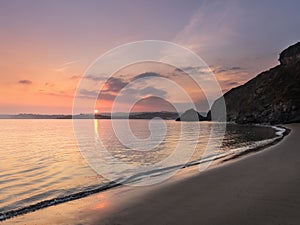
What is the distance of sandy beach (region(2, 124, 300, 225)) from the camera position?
22.1 feet

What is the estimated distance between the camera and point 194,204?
8062mm

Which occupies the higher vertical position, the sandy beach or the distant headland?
the distant headland

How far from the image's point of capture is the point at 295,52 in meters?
130

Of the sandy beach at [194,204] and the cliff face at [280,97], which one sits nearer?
the sandy beach at [194,204]

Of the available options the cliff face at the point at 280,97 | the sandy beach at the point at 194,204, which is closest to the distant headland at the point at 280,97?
the cliff face at the point at 280,97

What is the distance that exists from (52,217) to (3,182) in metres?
7.00

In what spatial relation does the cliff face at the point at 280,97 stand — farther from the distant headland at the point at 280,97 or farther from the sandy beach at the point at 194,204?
the sandy beach at the point at 194,204

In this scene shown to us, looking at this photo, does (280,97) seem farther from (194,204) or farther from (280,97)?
(194,204)

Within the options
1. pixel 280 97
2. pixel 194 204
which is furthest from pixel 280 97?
pixel 194 204

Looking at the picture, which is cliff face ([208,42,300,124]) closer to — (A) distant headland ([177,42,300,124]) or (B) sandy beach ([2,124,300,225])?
(A) distant headland ([177,42,300,124])

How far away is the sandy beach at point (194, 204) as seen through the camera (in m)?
6.75

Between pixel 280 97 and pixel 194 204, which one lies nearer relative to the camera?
pixel 194 204

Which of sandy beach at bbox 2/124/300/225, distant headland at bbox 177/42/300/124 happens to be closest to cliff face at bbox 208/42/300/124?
distant headland at bbox 177/42/300/124

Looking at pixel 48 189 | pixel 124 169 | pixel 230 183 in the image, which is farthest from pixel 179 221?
pixel 124 169
